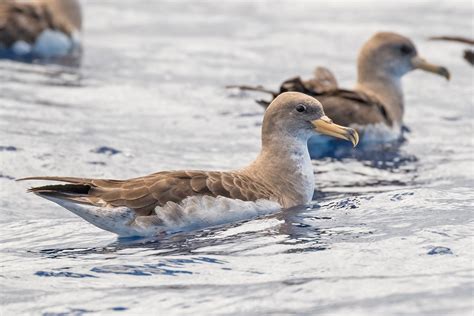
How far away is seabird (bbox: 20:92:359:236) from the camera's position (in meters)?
7.91

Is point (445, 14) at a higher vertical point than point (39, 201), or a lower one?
higher

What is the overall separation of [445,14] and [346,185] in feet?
29.7

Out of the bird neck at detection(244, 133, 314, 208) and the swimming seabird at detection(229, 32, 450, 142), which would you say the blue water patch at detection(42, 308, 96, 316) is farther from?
the swimming seabird at detection(229, 32, 450, 142)

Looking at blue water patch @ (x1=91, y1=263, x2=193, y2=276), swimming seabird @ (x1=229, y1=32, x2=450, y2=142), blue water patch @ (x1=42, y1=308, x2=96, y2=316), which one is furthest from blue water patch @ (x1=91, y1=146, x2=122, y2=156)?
blue water patch @ (x1=42, y1=308, x2=96, y2=316)

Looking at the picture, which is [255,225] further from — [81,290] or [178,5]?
[178,5]

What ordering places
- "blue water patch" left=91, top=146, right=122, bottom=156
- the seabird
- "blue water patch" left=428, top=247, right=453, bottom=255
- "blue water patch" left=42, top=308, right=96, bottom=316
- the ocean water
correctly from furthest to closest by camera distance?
"blue water patch" left=91, top=146, right=122, bottom=156 → the seabird → "blue water patch" left=428, top=247, right=453, bottom=255 → the ocean water → "blue water patch" left=42, top=308, right=96, bottom=316

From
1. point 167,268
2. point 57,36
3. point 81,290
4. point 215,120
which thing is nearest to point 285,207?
point 167,268

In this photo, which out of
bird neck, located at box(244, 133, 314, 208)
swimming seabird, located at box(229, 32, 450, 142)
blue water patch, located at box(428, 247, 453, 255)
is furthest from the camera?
swimming seabird, located at box(229, 32, 450, 142)

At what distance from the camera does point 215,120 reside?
12828mm

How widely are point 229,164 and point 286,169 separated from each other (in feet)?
7.05

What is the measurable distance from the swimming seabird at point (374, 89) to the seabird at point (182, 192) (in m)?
2.24

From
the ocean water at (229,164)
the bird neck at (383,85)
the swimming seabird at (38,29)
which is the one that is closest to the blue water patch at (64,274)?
the ocean water at (229,164)

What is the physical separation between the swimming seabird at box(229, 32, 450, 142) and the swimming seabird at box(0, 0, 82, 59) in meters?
4.98

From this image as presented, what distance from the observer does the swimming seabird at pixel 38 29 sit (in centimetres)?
1561
